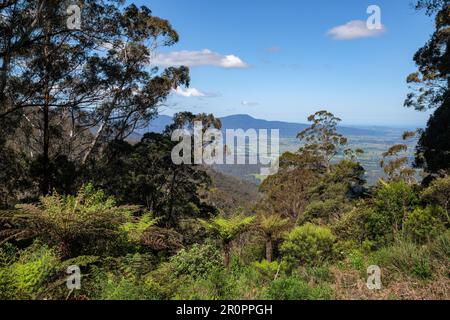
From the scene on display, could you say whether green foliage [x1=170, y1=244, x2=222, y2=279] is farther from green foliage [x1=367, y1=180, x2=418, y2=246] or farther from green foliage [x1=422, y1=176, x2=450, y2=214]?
green foliage [x1=422, y1=176, x2=450, y2=214]

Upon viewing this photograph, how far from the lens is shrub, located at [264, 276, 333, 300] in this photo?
3812 millimetres

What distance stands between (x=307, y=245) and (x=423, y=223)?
2947mm

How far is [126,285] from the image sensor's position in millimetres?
3812

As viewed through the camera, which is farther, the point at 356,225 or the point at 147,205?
the point at 147,205

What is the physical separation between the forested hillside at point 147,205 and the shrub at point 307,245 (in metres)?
0.04

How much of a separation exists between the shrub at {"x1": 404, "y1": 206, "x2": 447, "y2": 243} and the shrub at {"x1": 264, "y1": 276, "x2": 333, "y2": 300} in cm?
298

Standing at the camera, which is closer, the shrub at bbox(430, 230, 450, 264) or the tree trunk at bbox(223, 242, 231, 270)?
the shrub at bbox(430, 230, 450, 264)

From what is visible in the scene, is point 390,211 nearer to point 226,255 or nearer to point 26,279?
point 226,255

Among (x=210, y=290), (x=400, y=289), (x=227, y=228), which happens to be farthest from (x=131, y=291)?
(x=227, y=228)

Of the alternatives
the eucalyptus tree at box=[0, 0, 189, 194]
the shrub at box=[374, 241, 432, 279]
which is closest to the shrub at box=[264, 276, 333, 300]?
the shrub at box=[374, 241, 432, 279]

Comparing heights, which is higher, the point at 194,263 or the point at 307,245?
the point at 194,263

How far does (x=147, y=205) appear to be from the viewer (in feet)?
52.7
